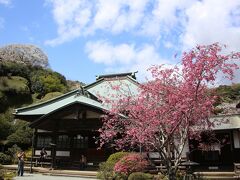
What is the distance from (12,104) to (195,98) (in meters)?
39.6

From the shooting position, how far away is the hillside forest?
3438 cm

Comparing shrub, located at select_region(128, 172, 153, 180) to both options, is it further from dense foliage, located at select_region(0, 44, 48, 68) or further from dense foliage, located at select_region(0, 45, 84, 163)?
dense foliage, located at select_region(0, 44, 48, 68)

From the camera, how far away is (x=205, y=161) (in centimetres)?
2373

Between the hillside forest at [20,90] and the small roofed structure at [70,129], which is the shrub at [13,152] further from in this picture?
the small roofed structure at [70,129]

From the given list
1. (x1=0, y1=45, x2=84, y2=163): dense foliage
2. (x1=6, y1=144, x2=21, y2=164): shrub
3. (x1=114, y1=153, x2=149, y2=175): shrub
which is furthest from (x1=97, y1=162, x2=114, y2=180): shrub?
(x1=6, y1=144, x2=21, y2=164): shrub

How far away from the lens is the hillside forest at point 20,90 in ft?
113

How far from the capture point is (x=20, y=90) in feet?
158

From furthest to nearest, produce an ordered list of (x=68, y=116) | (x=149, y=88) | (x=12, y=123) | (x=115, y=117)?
(x=12, y=123), (x=68, y=116), (x=115, y=117), (x=149, y=88)

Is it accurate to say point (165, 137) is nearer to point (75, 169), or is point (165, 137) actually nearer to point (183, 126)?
point (183, 126)

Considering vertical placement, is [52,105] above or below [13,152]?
above

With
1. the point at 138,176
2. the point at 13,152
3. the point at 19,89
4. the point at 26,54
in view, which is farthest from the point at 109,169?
the point at 26,54

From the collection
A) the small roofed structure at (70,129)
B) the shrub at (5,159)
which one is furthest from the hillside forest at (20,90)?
the small roofed structure at (70,129)

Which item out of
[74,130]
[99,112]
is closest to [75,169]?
[74,130]

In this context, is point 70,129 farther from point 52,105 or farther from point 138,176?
point 138,176
